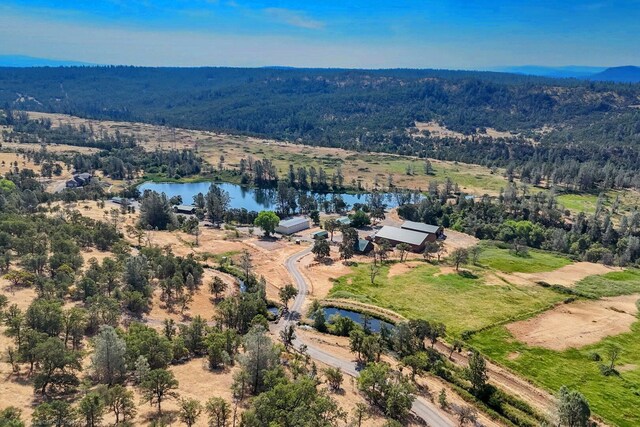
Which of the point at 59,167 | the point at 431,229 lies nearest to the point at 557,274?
the point at 431,229

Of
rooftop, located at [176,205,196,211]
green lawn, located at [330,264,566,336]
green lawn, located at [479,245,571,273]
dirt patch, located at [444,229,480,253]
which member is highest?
rooftop, located at [176,205,196,211]

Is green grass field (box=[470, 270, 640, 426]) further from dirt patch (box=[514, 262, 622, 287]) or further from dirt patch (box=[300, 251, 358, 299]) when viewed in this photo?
dirt patch (box=[300, 251, 358, 299])

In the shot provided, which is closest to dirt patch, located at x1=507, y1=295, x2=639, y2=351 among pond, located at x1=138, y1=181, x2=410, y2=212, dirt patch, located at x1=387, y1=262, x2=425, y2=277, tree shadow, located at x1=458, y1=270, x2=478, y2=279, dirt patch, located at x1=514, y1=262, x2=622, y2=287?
dirt patch, located at x1=514, y1=262, x2=622, y2=287

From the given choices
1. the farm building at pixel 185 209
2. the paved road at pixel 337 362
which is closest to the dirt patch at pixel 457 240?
the paved road at pixel 337 362

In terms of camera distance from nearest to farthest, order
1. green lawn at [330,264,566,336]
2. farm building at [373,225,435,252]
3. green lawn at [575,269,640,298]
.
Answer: green lawn at [330,264,566,336], green lawn at [575,269,640,298], farm building at [373,225,435,252]

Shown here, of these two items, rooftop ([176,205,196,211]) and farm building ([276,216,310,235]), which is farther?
rooftop ([176,205,196,211])

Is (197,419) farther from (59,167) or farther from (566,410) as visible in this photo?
(59,167)

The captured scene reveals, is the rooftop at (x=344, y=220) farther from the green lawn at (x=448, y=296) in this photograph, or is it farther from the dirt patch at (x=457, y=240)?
the green lawn at (x=448, y=296)
